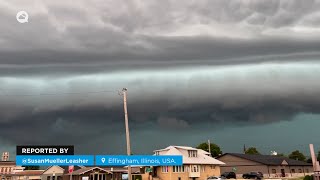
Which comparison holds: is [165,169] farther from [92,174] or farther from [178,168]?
[92,174]

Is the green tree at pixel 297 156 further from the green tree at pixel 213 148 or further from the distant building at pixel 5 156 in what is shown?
the distant building at pixel 5 156

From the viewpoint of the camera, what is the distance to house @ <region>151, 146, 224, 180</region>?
250 ft

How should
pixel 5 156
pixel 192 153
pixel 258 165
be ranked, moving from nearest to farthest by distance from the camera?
pixel 192 153
pixel 258 165
pixel 5 156

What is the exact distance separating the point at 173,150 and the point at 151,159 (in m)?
14.4

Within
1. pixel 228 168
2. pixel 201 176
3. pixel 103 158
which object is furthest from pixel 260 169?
pixel 103 158

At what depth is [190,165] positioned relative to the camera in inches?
3110

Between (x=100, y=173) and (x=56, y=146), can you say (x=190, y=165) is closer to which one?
(x=100, y=173)

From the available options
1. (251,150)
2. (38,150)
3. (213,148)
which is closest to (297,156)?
(251,150)

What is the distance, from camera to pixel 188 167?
3100 inches

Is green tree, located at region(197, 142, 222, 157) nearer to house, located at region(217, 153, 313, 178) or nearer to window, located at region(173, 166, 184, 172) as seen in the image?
house, located at region(217, 153, 313, 178)

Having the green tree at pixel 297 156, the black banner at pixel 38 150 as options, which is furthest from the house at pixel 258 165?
the green tree at pixel 297 156

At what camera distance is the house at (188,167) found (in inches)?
3002

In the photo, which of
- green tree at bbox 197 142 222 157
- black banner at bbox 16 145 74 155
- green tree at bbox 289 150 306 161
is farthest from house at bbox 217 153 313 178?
green tree at bbox 289 150 306 161

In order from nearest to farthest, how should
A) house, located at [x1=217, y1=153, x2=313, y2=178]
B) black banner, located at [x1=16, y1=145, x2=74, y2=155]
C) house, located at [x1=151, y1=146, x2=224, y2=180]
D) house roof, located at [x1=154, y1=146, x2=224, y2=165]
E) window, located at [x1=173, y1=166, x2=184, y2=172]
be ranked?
1. black banner, located at [x1=16, y1=145, x2=74, y2=155]
2. house, located at [x1=151, y1=146, x2=224, y2=180]
3. window, located at [x1=173, y1=166, x2=184, y2=172]
4. house roof, located at [x1=154, y1=146, x2=224, y2=165]
5. house, located at [x1=217, y1=153, x2=313, y2=178]
